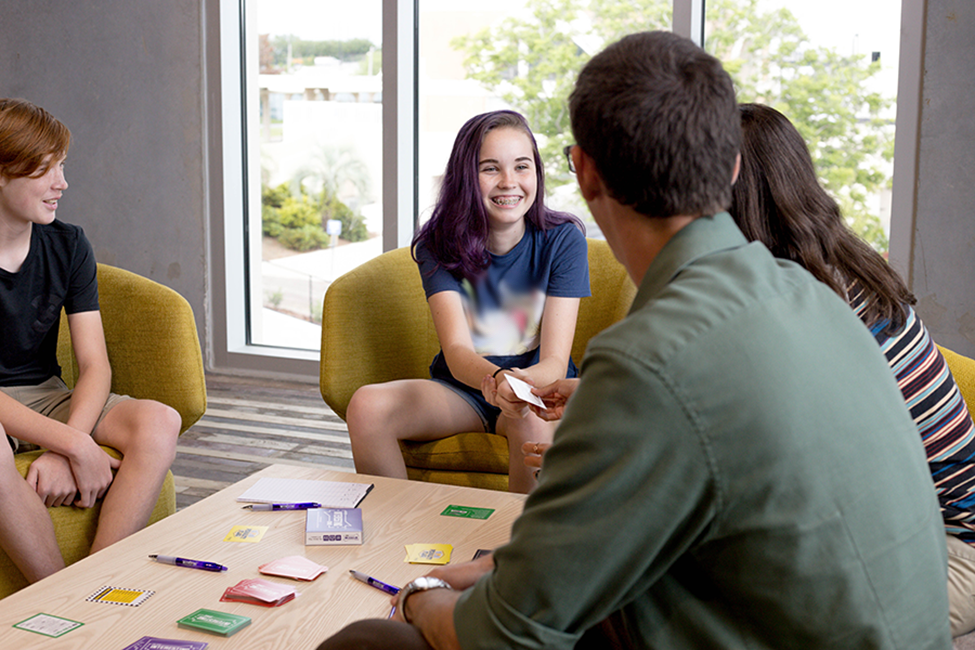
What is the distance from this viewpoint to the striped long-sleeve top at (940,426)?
137 centimetres

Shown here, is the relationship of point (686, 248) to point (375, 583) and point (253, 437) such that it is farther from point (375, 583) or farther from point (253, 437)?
point (253, 437)

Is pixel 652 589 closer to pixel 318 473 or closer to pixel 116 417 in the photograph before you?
pixel 318 473

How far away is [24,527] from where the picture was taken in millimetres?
1912

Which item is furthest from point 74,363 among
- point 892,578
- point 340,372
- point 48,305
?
point 892,578

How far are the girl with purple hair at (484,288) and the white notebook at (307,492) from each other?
1.04ft

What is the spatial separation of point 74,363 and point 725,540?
94.8 inches

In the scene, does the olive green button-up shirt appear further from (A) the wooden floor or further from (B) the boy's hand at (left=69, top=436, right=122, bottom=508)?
(A) the wooden floor

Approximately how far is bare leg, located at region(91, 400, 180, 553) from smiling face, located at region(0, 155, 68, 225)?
557mm

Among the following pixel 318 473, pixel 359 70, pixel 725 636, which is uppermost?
pixel 359 70

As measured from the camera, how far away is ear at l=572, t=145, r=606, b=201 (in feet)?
2.93

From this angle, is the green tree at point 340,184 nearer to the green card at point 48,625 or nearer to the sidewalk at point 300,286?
the sidewalk at point 300,286

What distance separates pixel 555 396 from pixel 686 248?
3.60ft

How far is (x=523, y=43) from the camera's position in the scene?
4.35m

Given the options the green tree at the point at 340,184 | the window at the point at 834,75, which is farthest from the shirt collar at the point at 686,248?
the green tree at the point at 340,184
